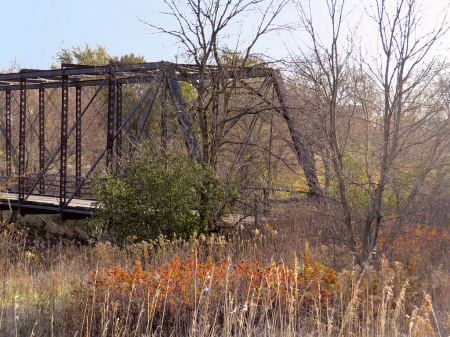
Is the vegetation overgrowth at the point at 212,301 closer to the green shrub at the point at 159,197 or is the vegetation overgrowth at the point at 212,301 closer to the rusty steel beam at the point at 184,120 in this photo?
the green shrub at the point at 159,197

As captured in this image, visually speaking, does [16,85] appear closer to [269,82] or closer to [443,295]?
[269,82]

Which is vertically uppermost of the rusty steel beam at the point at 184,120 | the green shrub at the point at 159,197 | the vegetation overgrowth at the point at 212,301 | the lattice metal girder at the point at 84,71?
the lattice metal girder at the point at 84,71

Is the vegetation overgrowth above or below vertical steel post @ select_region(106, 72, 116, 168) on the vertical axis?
below

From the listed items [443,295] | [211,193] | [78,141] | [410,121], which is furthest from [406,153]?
[78,141]

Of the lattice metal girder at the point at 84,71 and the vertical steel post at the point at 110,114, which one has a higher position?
the lattice metal girder at the point at 84,71

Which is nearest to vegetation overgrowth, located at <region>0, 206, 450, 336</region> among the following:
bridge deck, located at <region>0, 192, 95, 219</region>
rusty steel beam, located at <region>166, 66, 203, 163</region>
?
rusty steel beam, located at <region>166, 66, 203, 163</region>

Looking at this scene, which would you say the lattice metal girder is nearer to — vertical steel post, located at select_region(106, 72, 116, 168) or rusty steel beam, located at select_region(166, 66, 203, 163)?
vertical steel post, located at select_region(106, 72, 116, 168)

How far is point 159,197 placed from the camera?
9070 millimetres

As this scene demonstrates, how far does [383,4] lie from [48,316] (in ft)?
18.6

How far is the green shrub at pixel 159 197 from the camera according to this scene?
9.08 meters

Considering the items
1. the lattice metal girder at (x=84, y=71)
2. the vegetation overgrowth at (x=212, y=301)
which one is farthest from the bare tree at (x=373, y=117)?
the lattice metal girder at (x=84, y=71)

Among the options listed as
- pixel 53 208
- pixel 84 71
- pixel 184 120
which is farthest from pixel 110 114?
pixel 53 208

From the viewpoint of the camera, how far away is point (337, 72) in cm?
596

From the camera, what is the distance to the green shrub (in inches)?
358
